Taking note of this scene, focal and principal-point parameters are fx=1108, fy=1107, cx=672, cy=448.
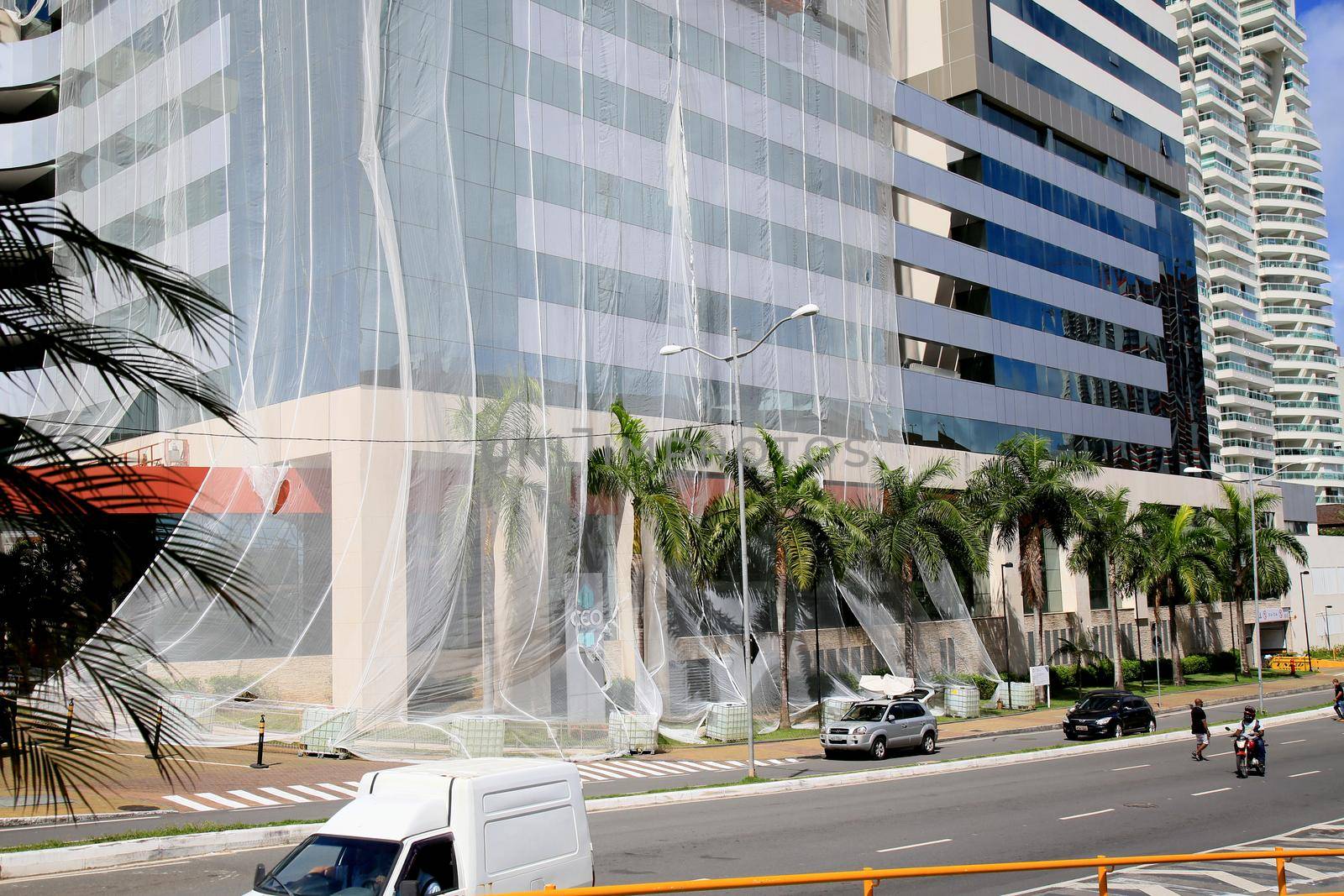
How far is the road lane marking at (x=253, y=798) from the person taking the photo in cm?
1945

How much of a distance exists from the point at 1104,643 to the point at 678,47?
3886 cm

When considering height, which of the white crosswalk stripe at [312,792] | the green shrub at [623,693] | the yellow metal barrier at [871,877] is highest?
the yellow metal barrier at [871,877]

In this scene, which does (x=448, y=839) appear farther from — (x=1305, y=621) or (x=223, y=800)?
(x=1305, y=621)

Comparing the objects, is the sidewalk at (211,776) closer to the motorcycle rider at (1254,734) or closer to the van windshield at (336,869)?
the van windshield at (336,869)

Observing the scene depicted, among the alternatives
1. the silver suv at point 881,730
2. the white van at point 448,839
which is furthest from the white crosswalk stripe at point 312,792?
the silver suv at point 881,730

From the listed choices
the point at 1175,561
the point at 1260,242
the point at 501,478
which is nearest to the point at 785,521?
the point at 501,478

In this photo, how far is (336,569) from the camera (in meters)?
25.9

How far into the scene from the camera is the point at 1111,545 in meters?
49.1

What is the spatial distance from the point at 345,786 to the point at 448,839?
13172mm

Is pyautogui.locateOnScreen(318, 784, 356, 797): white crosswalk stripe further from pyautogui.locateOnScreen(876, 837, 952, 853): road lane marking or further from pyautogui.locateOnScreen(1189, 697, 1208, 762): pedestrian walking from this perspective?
pyautogui.locateOnScreen(1189, 697, 1208, 762): pedestrian walking

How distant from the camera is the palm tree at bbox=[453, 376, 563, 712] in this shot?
27266mm

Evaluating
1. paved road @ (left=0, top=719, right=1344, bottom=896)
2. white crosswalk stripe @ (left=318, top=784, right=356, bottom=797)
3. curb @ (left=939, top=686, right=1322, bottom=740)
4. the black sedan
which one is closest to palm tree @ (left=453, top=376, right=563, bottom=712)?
white crosswalk stripe @ (left=318, top=784, right=356, bottom=797)

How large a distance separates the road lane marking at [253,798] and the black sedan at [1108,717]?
23.9 m

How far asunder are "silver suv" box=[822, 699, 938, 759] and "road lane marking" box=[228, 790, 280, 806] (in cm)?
1453
